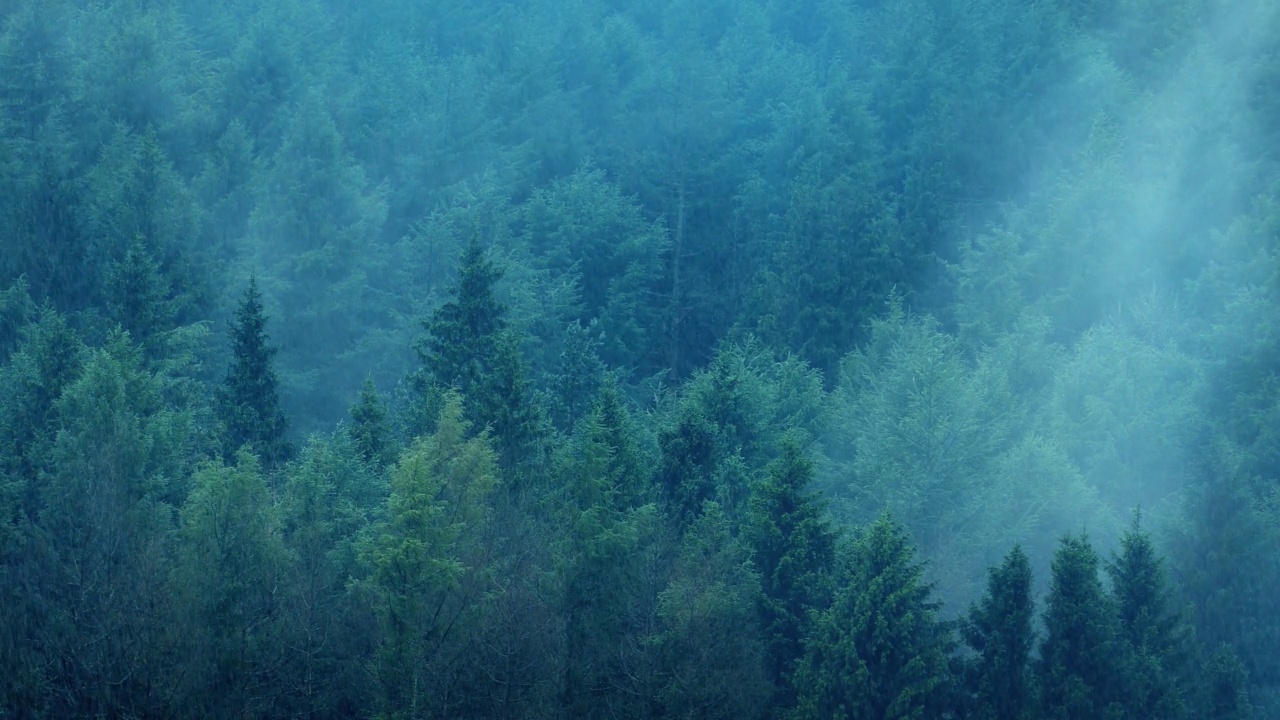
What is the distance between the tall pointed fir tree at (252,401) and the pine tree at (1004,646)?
14236 mm

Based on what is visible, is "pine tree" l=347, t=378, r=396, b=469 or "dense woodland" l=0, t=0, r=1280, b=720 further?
"pine tree" l=347, t=378, r=396, b=469

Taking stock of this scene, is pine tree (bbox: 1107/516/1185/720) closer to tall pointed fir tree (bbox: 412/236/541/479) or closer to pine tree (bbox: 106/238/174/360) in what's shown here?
tall pointed fir tree (bbox: 412/236/541/479)

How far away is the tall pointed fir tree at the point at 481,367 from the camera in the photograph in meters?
26.9

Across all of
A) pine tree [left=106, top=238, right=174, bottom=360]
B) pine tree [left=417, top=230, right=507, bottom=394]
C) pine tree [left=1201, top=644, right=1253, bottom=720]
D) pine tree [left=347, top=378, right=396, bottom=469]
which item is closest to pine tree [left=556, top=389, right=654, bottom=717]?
pine tree [left=347, top=378, right=396, bottom=469]

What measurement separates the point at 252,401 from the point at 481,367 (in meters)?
4.72

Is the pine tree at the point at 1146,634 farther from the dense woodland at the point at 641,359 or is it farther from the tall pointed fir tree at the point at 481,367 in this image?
the tall pointed fir tree at the point at 481,367

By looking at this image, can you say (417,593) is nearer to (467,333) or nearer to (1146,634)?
(467,333)

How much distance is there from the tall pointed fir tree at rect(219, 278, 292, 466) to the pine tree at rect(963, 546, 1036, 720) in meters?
14.2

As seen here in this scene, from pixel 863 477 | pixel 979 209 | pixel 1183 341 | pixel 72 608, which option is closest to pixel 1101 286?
pixel 1183 341

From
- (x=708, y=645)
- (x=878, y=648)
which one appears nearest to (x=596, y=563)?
(x=708, y=645)

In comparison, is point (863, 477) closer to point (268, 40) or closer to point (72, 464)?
point (72, 464)

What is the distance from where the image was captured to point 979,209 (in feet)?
147

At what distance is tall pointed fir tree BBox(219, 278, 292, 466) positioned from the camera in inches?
1102

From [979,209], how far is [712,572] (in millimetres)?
25441
